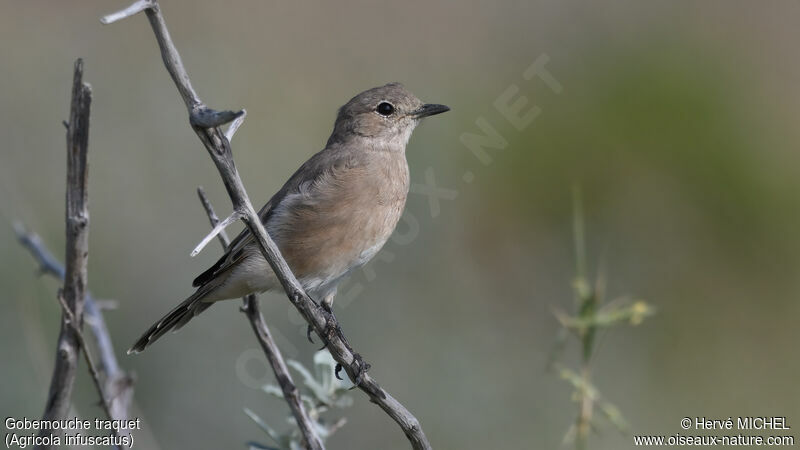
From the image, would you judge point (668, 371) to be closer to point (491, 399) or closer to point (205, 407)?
point (491, 399)

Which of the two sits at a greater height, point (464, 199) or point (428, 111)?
point (428, 111)

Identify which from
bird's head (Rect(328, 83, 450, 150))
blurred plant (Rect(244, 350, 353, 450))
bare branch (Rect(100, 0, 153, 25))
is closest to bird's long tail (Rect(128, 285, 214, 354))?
blurred plant (Rect(244, 350, 353, 450))

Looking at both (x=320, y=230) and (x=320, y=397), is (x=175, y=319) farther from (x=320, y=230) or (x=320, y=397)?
(x=320, y=397)

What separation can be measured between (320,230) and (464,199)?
3777 millimetres

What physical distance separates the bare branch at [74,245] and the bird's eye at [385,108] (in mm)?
2756

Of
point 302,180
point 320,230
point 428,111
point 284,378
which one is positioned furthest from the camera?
point 428,111

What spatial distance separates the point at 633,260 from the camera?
25.7 ft

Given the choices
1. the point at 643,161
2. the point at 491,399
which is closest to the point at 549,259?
the point at 643,161

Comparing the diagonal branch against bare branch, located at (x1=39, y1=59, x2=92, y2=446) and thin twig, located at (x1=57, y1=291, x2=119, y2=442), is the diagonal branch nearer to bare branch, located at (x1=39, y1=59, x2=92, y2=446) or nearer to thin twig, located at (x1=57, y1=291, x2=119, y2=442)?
bare branch, located at (x1=39, y1=59, x2=92, y2=446)

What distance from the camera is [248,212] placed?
2.66m

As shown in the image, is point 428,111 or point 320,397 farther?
point 428,111

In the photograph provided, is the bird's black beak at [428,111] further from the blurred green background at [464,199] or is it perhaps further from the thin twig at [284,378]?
the thin twig at [284,378]

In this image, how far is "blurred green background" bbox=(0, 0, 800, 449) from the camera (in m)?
6.09

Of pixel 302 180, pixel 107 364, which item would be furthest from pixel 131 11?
pixel 302 180
